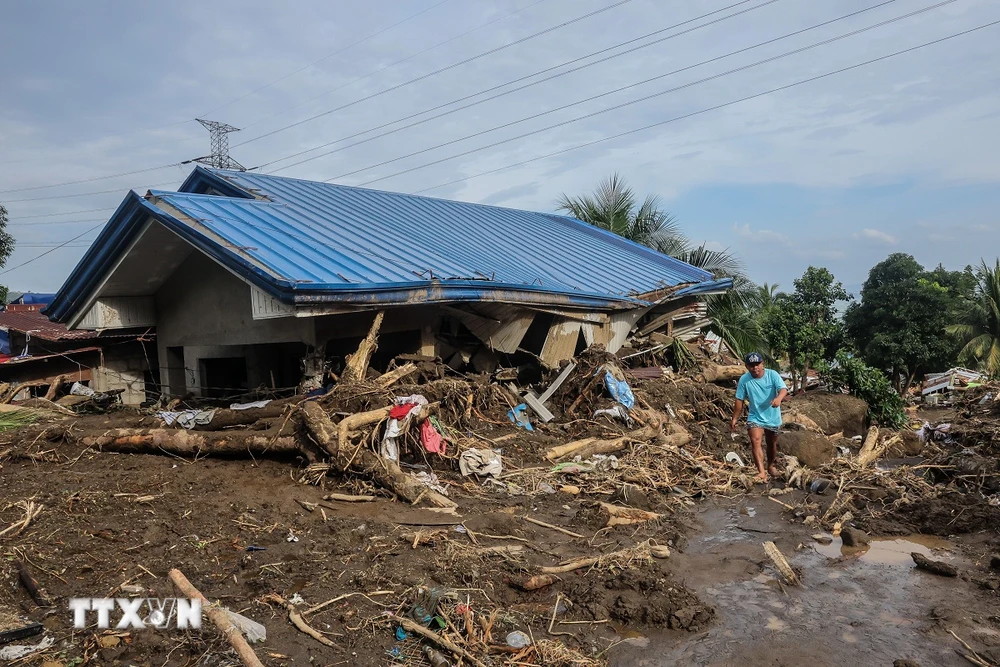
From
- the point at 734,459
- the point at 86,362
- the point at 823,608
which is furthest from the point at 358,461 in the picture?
the point at 86,362

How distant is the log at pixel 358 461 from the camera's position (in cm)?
717

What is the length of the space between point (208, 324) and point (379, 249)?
303cm

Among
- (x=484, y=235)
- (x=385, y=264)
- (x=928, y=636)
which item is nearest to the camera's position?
(x=928, y=636)

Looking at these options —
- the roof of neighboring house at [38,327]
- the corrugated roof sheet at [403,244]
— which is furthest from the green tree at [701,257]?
the roof of neighboring house at [38,327]

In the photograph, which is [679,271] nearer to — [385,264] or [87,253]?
[385,264]

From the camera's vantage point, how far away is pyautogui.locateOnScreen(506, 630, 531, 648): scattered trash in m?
4.27

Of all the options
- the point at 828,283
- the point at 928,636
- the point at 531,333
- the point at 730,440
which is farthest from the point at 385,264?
the point at 828,283

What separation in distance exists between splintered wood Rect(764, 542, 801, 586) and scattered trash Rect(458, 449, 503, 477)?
305cm

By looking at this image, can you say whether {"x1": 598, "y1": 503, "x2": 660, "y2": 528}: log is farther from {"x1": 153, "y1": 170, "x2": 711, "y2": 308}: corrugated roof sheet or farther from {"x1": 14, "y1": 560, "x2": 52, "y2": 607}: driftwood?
{"x1": 14, "y1": 560, "x2": 52, "y2": 607}: driftwood

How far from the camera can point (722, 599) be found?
16.7 feet

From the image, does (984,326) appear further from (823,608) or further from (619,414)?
(823,608)

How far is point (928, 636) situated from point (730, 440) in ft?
19.7

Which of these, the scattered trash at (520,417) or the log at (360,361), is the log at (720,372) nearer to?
the scattered trash at (520,417)

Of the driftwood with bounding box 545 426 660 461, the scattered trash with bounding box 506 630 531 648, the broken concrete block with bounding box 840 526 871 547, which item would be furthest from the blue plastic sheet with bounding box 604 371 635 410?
the scattered trash with bounding box 506 630 531 648
